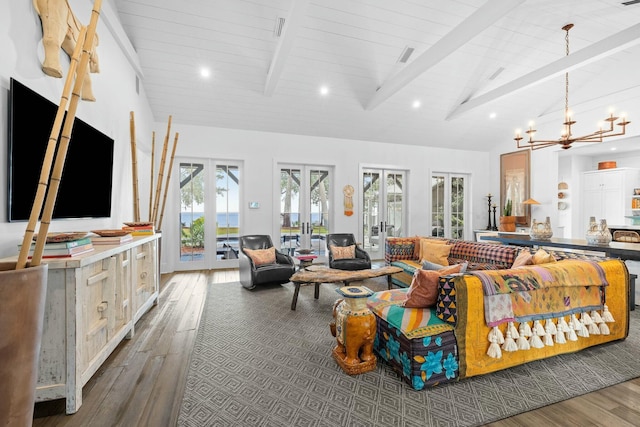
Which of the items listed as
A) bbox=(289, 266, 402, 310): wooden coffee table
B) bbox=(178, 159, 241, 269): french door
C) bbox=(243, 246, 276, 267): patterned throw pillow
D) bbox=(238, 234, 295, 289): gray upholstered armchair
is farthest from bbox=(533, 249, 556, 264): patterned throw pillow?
bbox=(178, 159, 241, 269): french door

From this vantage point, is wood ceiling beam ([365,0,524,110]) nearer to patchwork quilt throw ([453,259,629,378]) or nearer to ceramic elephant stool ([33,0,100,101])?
patchwork quilt throw ([453,259,629,378])

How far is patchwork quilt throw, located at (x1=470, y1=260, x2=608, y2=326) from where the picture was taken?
6.31ft

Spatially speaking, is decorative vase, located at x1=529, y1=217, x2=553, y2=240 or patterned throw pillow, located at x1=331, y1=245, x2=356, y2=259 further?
patterned throw pillow, located at x1=331, y1=245, x2=356, y2=259

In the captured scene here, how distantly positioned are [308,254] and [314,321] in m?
1.60

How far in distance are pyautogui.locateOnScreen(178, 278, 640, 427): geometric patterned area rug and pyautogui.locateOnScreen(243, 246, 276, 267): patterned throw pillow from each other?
5.24 ft

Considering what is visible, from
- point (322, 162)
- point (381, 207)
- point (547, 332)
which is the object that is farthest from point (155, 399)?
point (381, 207)

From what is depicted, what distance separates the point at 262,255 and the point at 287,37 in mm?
2870

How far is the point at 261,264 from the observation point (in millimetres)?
4309

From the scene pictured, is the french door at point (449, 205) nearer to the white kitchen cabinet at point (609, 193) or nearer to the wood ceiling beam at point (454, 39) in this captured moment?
the white kitchen cabinet at point (609, 193)

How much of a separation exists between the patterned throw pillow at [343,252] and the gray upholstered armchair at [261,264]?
2.63ft

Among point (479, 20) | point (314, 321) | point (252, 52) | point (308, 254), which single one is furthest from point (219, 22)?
point (314, 321)

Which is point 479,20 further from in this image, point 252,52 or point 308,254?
point 308,254

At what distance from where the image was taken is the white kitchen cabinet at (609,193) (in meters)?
6.36

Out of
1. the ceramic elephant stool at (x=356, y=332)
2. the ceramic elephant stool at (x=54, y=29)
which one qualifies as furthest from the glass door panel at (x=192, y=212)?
the ceramic elephant stool at (x=356, y=332)
